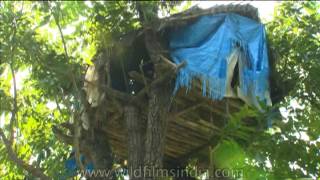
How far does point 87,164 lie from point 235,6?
305 centimetres

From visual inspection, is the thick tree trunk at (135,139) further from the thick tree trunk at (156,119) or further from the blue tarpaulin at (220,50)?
the blue tarpaulin at (220,50)

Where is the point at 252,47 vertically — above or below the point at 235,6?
below

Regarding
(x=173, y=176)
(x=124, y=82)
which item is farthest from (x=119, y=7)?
(x=173, y=176)

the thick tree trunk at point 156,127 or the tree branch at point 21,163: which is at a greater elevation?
the thick tree trunk at point 156,127

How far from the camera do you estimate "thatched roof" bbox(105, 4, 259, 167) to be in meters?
6.88

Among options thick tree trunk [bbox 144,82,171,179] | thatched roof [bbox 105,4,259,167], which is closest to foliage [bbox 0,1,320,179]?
thatched roof [bbox 105,4,259,167]

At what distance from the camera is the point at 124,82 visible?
7.61 m

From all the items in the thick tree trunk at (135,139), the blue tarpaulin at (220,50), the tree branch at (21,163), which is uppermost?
the blue tarpaulin at (220,50)

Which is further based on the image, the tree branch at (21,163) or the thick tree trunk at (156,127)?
the thick tree trunk at (156,127)

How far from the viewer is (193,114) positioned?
7117mm

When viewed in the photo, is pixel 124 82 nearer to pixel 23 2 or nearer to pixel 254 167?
pixel 23 2

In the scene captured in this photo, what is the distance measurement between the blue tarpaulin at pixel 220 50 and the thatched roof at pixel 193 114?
0.42 ft

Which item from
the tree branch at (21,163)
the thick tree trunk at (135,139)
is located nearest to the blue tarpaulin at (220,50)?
the thick tree trunk at (135,139)

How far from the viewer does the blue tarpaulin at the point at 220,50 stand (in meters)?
6.42
